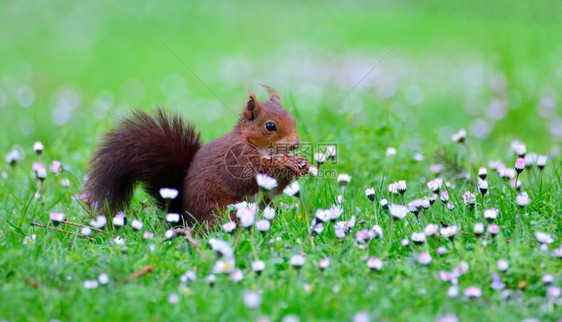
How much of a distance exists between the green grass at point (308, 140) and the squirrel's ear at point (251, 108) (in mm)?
540

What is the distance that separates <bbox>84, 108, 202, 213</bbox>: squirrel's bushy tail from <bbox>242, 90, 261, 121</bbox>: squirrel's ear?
1.20 ft

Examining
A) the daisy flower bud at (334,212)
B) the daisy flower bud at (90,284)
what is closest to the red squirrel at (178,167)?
the daisy flower bud at (334,212)

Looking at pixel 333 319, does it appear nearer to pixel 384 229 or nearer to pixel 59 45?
pixel 384 229

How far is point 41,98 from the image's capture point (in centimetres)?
845

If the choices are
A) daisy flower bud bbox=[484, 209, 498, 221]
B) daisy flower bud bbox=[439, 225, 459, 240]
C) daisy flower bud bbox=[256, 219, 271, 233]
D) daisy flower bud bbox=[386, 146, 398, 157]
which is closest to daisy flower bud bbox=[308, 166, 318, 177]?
daisy flower bud bbox=[386, 146, 398, 157]

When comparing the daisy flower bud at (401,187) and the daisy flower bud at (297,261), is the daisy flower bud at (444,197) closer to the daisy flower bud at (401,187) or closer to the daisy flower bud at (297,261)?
the daisy flower bud at (401,187)

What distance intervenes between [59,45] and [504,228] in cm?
1023

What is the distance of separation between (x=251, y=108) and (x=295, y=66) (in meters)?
6.05

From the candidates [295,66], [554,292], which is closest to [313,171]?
[554,292]

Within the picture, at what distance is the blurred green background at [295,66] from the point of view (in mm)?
6266

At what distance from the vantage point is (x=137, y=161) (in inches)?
133

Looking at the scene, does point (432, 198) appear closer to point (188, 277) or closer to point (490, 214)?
point (490, 214)

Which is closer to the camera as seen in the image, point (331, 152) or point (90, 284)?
point (90, 284)

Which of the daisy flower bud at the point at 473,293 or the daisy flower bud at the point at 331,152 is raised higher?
the daisy flower bud at the point at 331,152
